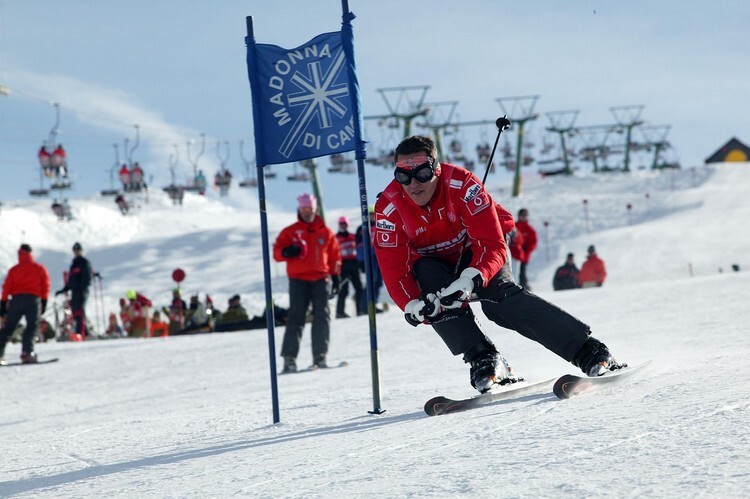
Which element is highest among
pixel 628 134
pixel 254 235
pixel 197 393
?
pixel 628 134

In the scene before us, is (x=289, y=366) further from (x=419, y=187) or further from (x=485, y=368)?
(x=419, y=187)

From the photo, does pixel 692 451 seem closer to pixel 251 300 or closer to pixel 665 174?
pixel 251 300

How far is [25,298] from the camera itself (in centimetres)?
1333

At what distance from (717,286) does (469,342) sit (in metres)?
8.76

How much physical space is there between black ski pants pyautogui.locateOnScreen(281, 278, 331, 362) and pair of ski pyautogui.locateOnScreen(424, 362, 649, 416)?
15.7 ft

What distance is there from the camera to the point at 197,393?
8.87m

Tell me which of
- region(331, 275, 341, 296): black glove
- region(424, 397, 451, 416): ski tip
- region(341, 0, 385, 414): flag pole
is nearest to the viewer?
region(424, 397, 451, 416): ski tip

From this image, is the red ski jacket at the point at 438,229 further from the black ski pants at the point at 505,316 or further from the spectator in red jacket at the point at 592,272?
the spectator in red jacket at the point at 592,272

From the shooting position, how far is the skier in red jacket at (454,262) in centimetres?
469

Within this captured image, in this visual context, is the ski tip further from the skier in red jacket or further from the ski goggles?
the ski goggles

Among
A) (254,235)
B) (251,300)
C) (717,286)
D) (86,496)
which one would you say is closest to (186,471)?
(86,496)

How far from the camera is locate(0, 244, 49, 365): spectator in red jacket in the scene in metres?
13.2

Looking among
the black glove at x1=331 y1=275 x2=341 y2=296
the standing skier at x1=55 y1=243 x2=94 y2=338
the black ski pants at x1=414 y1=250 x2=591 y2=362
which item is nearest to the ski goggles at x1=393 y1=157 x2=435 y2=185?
the black ski pants at x1=414 y1=250 x2=591 y2=362

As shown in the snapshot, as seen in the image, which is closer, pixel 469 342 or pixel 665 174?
pixel 469 342
